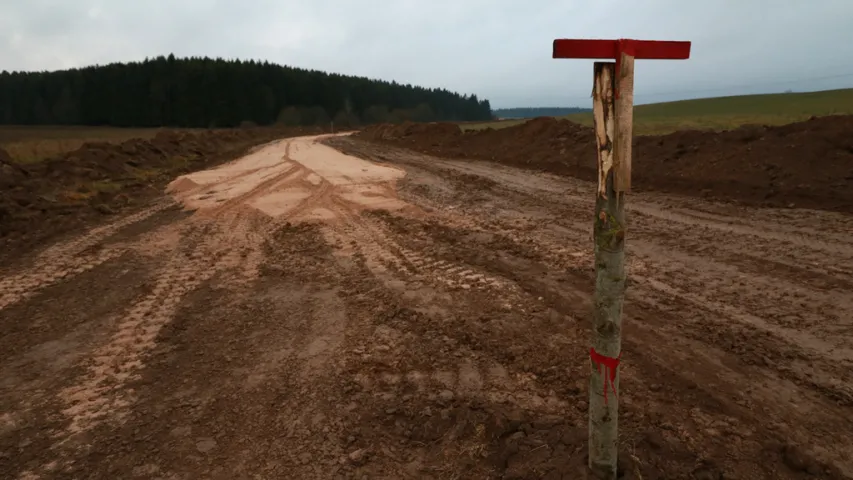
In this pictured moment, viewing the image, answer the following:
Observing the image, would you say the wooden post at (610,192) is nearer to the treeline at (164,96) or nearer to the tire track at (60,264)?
the tire track at (60,264)

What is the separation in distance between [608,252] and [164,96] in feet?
251

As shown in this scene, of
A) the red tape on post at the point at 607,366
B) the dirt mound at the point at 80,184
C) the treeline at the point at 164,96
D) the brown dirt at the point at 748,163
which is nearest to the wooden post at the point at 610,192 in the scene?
the red tape on post at the point at 607,366

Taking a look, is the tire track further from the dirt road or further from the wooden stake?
the wooden stake

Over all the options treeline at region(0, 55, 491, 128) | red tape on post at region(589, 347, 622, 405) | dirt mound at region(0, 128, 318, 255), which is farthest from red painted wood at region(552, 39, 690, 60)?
treeline at region(0, 55, 491, 128)

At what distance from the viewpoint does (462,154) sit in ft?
56.5

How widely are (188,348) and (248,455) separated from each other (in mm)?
1605

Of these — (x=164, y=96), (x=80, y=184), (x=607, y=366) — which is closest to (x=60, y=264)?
(x=80, y=184)

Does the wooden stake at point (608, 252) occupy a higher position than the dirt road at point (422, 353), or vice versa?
the wooden stake at point (608, 252)

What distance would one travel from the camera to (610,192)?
1916 millimetres

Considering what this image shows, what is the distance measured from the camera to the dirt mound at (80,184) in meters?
8.18

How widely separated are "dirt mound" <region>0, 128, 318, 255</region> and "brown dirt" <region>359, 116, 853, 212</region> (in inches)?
396

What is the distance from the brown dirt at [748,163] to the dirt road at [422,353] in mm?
897

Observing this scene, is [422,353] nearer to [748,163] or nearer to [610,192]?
[610,192]

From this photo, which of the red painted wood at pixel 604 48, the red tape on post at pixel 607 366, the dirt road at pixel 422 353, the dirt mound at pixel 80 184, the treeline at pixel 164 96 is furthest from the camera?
the treeline at pixel 164 96
